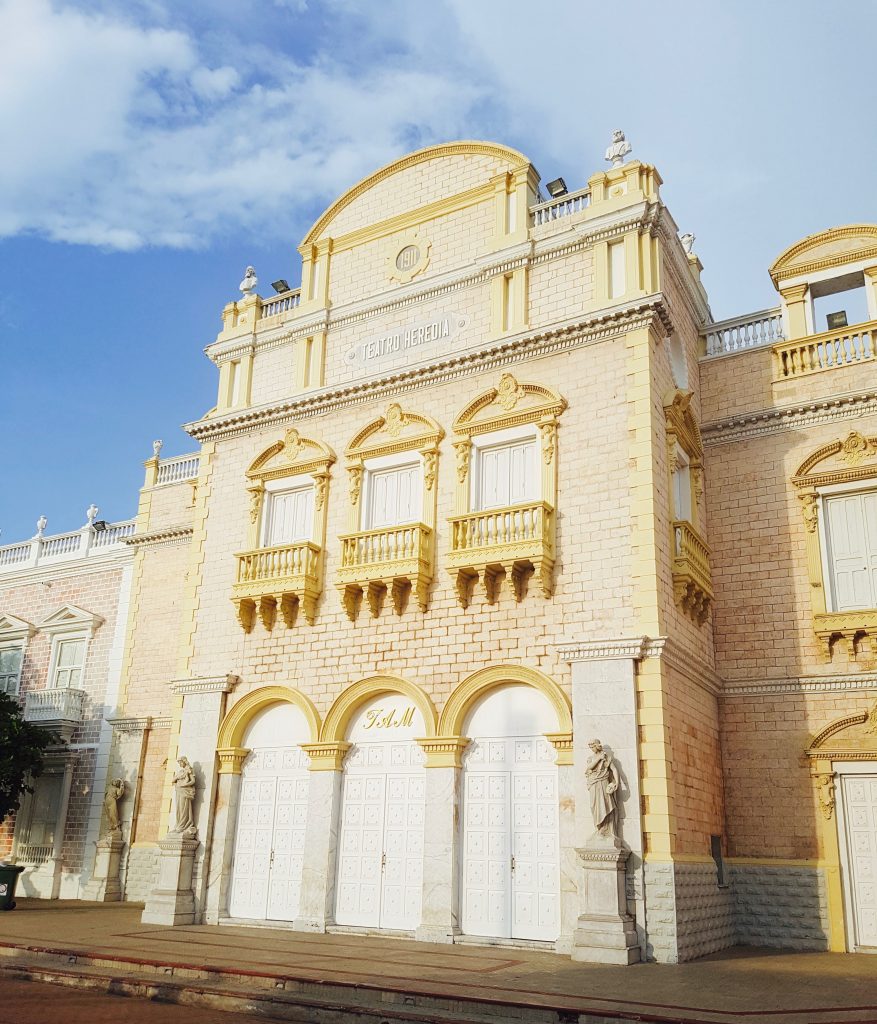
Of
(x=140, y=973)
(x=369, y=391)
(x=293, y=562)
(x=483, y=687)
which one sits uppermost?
(x=369, y=391)

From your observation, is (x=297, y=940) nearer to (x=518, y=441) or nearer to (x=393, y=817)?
(x=393, y=817)

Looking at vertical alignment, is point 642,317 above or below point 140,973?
above

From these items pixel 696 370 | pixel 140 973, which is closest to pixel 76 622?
pixel 140 973

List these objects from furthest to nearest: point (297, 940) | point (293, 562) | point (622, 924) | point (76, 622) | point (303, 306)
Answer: point (76, 622), point (303, 306), point (293, 562), point (297, 940), point (622, 924)

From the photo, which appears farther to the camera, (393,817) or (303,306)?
(303,306)

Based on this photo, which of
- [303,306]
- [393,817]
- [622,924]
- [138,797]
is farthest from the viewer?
[138,797]

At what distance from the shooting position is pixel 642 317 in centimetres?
1616

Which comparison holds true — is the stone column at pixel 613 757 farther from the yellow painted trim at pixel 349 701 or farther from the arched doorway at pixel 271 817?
the arched doorway at pixel 271 817

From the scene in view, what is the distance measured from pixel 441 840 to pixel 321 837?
7.92 feet

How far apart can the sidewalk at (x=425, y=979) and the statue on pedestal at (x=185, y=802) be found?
2124 millimetres

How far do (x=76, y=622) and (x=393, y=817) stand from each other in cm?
1413

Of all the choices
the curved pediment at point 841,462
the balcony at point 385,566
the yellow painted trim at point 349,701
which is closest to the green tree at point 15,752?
the yellow painted trim at point 349,701

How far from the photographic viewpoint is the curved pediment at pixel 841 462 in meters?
16.6

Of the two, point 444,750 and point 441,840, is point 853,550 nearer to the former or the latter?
point 444,750
